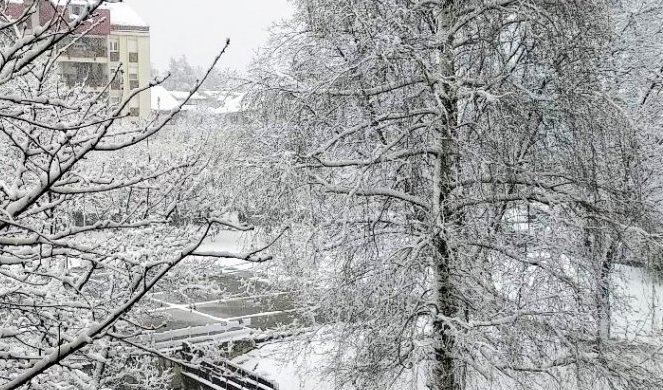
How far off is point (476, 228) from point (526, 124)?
1.31m

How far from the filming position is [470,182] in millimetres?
8016

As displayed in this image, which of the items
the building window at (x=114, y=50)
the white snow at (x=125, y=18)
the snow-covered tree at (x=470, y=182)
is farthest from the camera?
the white snow at (x=125, y=18)

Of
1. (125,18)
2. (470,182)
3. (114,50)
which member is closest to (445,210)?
(470,182)

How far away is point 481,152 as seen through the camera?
785 centimetres

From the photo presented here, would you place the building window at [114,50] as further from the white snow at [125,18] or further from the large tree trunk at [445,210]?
the large tree trunk at [445,210]

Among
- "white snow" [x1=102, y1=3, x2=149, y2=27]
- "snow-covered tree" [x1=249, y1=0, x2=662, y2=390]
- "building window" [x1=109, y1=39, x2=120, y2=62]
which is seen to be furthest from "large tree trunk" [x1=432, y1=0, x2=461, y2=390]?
"white snow" [x1=102, y1=3, x2=149, y2=27]

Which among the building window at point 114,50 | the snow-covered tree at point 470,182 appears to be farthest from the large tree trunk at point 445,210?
the building window at point 114,50

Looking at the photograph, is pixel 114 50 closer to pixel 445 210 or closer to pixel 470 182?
pixel 445 210

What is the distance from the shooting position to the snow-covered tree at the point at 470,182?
762 centimetres

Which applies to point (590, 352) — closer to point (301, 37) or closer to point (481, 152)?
point (481, 152)

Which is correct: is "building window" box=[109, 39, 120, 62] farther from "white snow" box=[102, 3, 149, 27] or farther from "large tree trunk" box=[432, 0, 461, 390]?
"large tree trunk" box=[432, 0, 461, 390]

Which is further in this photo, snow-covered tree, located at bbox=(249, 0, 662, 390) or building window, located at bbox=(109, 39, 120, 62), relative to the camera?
building window, located at bbox=(109, 39, 120, 62)

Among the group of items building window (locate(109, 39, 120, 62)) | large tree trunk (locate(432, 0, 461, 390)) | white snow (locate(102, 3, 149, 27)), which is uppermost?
white snow (locate(102, 3, 149, 27))

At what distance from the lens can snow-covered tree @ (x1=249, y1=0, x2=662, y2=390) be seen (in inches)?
300
